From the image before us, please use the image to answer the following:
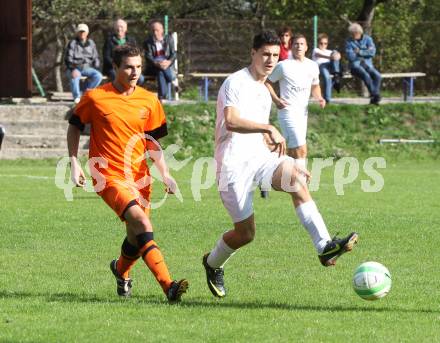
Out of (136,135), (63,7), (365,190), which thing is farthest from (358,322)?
(63,7)

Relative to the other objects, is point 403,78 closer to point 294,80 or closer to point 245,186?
point 294,80

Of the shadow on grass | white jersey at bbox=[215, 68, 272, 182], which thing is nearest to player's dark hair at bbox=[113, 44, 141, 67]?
white jersey at bbox=[215, 68, 272, 182]

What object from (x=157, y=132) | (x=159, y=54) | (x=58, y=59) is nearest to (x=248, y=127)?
(x=157, y=132)

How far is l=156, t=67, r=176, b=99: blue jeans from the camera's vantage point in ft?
83.3

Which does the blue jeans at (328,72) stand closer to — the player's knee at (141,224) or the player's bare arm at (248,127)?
the player's bare arm at (248,127)

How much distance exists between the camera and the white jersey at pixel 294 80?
1645cm

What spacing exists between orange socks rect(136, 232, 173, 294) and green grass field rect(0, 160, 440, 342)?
7.8 inches

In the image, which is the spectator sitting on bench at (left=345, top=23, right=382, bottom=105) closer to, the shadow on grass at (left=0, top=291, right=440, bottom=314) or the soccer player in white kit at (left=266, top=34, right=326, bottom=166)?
the soccer player in white kit at (left=266, top=34, right=326, bottom=166)

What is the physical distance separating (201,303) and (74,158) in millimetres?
1461

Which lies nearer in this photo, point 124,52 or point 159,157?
point 124,52

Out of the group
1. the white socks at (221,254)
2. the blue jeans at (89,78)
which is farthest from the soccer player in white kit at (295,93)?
the blue jeans at (89,78)

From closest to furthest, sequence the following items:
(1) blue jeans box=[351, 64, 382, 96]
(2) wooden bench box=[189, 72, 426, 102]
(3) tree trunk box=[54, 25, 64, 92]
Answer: (1) blue jeans box=[351, 64, 382, 96] < (2) wooden bench box=[189, 72, 426, 102] < (3) tree trunk box=[54, 25, 64, 92]

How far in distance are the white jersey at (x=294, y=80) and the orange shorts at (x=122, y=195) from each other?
26.0 feet

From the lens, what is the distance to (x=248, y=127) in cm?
830
